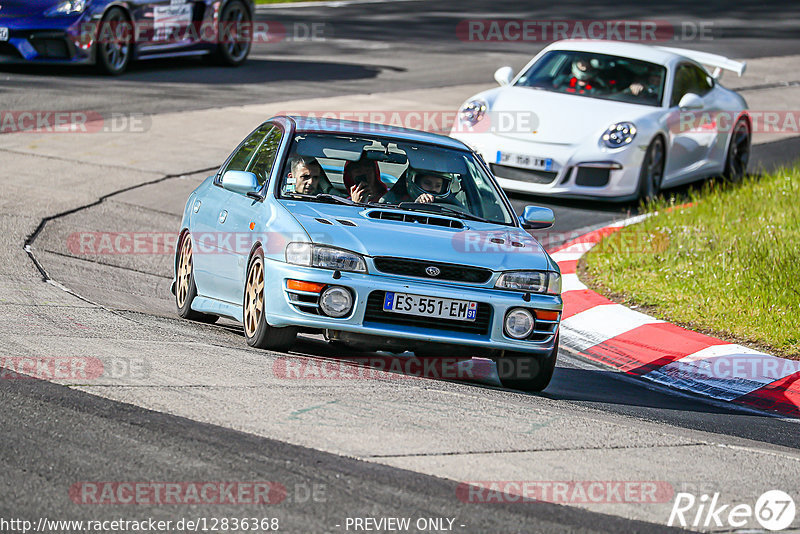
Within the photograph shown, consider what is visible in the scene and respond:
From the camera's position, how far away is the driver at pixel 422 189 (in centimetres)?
784

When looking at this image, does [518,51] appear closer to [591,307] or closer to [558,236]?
[558,236]

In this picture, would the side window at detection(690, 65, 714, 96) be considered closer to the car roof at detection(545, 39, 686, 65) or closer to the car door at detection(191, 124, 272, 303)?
the car roof at detection(545, 39, 686, 65)

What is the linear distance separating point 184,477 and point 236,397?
1.10m

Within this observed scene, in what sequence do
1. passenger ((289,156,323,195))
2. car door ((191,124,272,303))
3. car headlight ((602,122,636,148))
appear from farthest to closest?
car headlight ((602,122,636,148)) → car door ((191,124,272,303)) → passenger ((289,156,323,195))

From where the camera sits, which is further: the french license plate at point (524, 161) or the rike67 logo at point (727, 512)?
the french license plate at point (524, 161)

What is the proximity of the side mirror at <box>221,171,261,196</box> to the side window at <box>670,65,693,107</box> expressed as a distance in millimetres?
7407

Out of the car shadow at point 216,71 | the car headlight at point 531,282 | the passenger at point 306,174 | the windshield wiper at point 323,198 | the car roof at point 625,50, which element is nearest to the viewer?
the car headlight at point 531,282

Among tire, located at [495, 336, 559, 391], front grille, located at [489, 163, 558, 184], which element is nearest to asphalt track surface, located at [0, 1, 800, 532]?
tire, located at [495, 336, 559, 391]

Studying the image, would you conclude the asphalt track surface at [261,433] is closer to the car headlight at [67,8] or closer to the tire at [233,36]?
the car headlight at [67,8]

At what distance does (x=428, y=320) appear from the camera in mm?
6750

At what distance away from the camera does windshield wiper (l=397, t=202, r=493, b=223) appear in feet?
24.8

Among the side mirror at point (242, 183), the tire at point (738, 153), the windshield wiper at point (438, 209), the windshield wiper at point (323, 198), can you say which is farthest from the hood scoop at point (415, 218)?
the tire at point (738, 153)

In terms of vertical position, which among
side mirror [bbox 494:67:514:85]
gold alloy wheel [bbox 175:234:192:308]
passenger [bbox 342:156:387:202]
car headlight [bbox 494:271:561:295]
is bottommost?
gold alloy wheel [bbox 175:234:192:308]

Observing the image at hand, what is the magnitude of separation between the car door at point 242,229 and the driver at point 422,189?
79 centimetres
